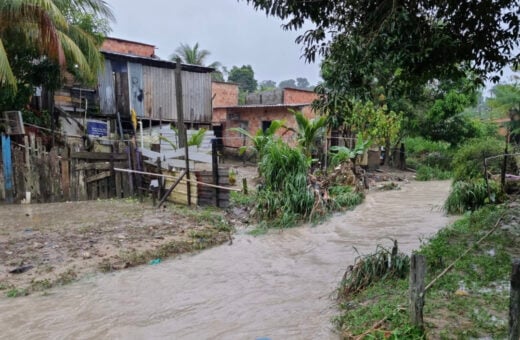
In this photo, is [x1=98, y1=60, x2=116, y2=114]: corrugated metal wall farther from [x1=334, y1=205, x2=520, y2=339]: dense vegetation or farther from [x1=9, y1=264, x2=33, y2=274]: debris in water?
[x1=334, y1=205, x2=520, y2=339]: dense vegetation

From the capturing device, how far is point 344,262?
23.2ft

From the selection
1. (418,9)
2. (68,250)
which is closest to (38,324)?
(68,250)

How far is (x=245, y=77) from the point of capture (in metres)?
40.9

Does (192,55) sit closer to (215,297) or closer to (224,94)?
(224,94)

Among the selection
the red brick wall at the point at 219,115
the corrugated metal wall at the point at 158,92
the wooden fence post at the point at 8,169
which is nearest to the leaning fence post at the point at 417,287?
the wooden fence post at the point at 8,169

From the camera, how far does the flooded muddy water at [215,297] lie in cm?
458

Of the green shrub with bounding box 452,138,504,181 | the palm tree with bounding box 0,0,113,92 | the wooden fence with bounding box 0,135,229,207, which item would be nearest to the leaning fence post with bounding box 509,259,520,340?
the wooden fence with bounding box 0,135,229,207

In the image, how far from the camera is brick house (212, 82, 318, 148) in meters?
23.2

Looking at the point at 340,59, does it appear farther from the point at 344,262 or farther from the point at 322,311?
the point at 344,262

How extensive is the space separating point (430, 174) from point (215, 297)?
15.8 meters

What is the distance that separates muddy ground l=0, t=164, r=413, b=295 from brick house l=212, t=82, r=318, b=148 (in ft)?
43.4

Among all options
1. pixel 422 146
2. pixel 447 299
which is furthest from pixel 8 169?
pixel 422 146

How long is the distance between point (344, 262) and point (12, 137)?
8649 millimetres

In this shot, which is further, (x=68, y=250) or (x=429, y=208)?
(x=429, y=208)
